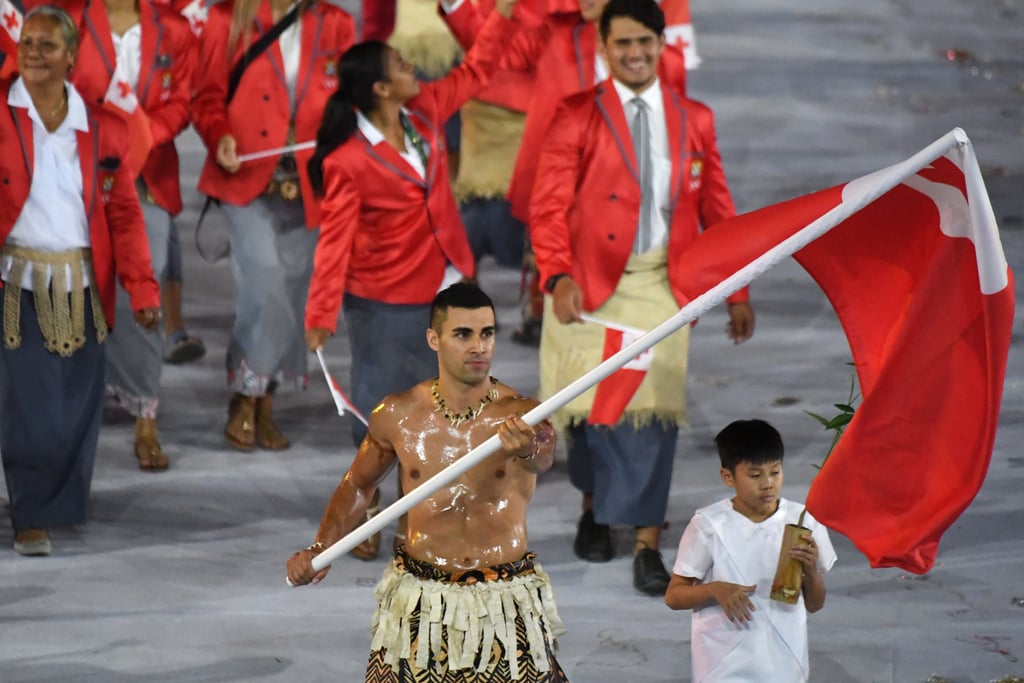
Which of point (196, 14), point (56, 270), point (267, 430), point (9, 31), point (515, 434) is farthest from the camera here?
point (196, 14)

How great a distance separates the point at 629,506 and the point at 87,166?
2.06 metres

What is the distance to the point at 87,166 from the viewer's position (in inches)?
254

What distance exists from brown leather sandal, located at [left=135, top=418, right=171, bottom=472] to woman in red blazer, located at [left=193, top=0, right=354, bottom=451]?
0.30 m

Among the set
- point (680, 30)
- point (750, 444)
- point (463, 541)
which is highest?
point (680, 30)

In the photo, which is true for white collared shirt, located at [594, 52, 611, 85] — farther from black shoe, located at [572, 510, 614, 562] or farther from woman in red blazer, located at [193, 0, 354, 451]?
black shoe, located at [572, 510, 614, 562]

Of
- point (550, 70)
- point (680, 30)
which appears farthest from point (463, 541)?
point (680, 30)

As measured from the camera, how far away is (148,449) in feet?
24.2

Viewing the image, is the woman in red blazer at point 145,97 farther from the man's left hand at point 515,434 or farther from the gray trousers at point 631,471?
the man's left hand at point 515,434

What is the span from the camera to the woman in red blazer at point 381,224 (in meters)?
6.50

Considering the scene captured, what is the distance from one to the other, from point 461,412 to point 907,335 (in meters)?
1.04

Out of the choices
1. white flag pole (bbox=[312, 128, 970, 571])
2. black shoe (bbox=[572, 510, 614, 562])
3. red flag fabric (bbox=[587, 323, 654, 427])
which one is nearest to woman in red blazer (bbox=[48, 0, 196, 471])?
black shoe (bbox=[572, 510, 614, 562])

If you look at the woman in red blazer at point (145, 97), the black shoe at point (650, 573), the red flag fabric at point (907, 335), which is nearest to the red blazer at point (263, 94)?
the woman in red blazer at point (145, 97)

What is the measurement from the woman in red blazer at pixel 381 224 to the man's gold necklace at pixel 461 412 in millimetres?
1921

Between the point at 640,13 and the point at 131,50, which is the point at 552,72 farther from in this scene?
the point at 131,50
